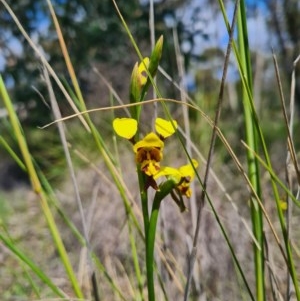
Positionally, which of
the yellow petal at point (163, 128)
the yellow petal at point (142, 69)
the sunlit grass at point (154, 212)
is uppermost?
the yellow petal at point (142, 69)

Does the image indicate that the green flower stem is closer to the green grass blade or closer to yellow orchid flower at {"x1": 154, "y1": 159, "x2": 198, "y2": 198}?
yellow orchid flower at {"x1": 154, "y1": 159, "x2": 198, "y2": 198}

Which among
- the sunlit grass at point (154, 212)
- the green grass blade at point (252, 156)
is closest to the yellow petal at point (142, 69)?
the sunlit grass at point (154, 212)

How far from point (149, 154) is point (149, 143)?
1 centimetres

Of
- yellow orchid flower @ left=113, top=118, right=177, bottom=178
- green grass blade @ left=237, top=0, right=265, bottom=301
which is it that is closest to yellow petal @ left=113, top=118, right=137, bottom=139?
yellow orchid flower @ left=113, top=118, right=177, bottom=178

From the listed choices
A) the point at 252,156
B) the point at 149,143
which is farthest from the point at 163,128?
the point at 252,156

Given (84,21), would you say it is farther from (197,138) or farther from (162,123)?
(162,123)

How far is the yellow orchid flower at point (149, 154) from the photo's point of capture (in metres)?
0.55

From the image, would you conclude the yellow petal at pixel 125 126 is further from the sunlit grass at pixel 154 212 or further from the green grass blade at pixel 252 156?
the green grass blade at pixel 252 156

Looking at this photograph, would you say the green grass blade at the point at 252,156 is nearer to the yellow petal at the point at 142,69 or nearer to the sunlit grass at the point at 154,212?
the sunlit grass at the point at 154,212

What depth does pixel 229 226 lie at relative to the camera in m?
1.69

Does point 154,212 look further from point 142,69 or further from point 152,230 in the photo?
point 142,69

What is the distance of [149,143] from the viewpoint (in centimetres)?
56

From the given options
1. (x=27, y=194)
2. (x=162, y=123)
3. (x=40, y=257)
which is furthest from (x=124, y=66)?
(x=162, y=123)

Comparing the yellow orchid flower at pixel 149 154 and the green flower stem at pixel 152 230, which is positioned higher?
the yellow orchid flower at pixel 149 154
